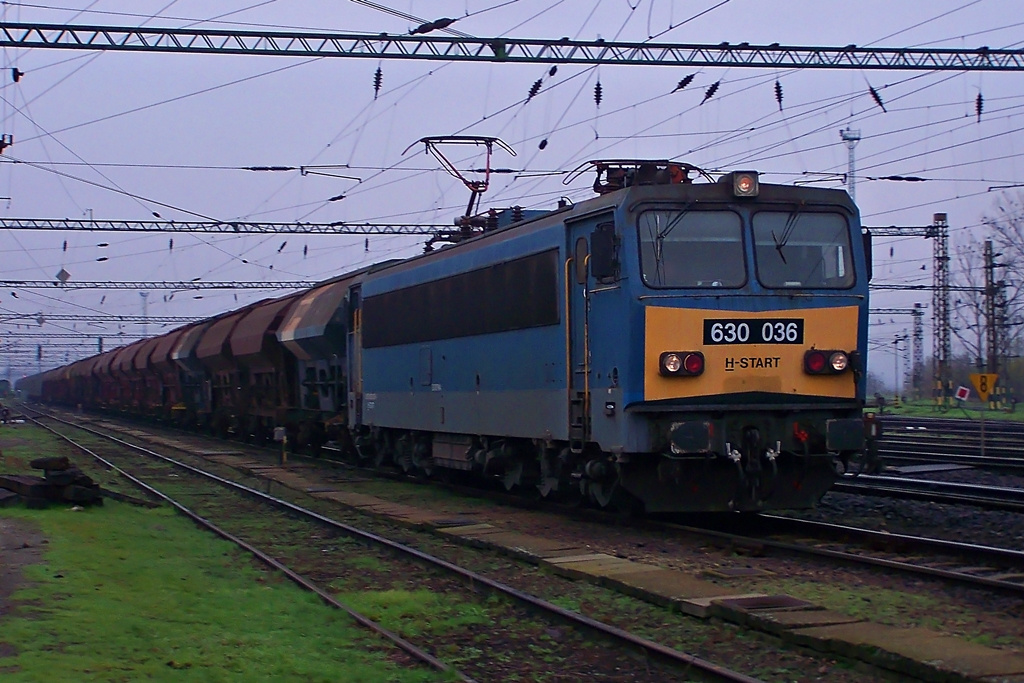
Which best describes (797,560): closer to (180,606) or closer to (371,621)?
(371,621)

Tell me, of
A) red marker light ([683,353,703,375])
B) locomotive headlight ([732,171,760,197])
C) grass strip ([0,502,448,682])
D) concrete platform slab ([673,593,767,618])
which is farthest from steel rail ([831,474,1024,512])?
grass strip ([0,502,448,682])

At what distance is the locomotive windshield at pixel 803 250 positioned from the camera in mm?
11790

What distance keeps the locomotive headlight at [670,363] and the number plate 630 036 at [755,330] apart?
396 millimetres

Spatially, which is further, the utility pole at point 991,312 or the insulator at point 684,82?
the utility pole at point 991,312

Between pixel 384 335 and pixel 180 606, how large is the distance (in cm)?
1040

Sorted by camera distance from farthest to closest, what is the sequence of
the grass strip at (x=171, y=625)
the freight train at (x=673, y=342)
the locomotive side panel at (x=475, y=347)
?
the locomotive side panel at (x=475, y=347) < the freight train at (x=673, y=342) < the grass strip at (x=171, y=625)

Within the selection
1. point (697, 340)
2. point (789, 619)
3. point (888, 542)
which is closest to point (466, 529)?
point (697, 340)

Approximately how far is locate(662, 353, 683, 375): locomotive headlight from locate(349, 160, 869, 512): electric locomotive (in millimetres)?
13

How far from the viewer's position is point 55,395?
9169 centimetres

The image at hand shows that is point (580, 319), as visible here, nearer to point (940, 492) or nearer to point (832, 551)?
point (832, 551)

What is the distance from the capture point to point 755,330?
1152 cm

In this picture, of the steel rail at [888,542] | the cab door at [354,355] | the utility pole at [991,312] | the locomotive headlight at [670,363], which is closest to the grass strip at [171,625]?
the locomotive headlight at [670,363]

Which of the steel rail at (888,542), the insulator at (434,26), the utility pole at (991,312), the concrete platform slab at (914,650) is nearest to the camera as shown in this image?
the concrete platform slab at (914,650)

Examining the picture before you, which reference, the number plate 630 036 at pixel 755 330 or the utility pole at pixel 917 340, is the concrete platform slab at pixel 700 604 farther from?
the utility pole at pixel 917 340
